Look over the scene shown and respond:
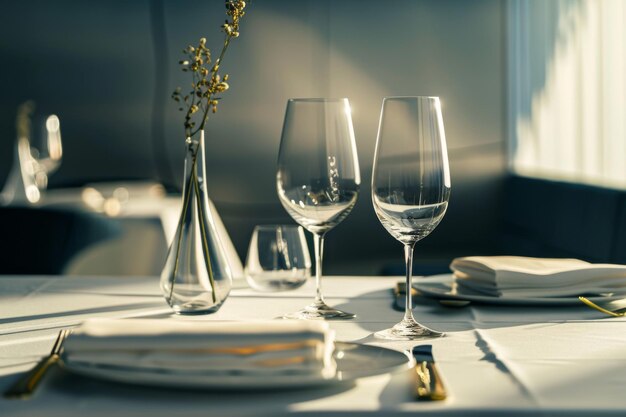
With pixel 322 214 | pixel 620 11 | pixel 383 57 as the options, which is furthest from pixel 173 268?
pixel 383 57

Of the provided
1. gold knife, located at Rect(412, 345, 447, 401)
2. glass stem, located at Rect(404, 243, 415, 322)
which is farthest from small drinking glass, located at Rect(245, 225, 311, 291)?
gold knife, located at Rect(412, 345, 447, 401)

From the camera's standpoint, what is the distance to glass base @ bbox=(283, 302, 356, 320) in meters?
1.00

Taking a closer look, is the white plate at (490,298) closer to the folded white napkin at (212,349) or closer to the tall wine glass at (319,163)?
the tall wine glass at (319,163)

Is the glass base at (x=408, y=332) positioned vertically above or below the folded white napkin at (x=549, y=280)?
below

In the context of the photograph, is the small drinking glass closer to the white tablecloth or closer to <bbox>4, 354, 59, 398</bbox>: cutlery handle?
the white tablecloth

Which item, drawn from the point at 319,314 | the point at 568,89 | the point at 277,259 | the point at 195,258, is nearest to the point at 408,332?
the point at 319,314

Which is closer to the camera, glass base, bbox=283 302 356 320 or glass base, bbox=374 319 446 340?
glass base, bbox=374 319 446 340

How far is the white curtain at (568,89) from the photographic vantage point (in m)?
3.07

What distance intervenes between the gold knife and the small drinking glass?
432mm

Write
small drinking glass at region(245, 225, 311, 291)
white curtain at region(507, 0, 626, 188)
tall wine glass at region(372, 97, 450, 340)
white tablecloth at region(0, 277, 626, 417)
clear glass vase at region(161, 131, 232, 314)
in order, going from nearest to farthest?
1. white tablecloth at region(0, 277, 626, 417)
2. tall wine glass at region(372, 97, 450, 340)
3. clear glass vase at region(161, 131, 232, 314)
4. small drinking glass at region(245, 225, 311, 291)
5. white curtain at region(507, 0, 626, 188)

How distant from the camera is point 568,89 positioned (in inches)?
145

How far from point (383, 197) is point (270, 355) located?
275 millimetres

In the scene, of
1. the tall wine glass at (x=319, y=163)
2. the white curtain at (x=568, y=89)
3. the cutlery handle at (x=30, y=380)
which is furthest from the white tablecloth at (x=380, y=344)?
the white curtain at (x=568, y=89)

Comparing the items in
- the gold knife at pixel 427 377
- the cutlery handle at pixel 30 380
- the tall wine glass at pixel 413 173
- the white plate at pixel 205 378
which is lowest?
the gold knife at pixel 427 377
